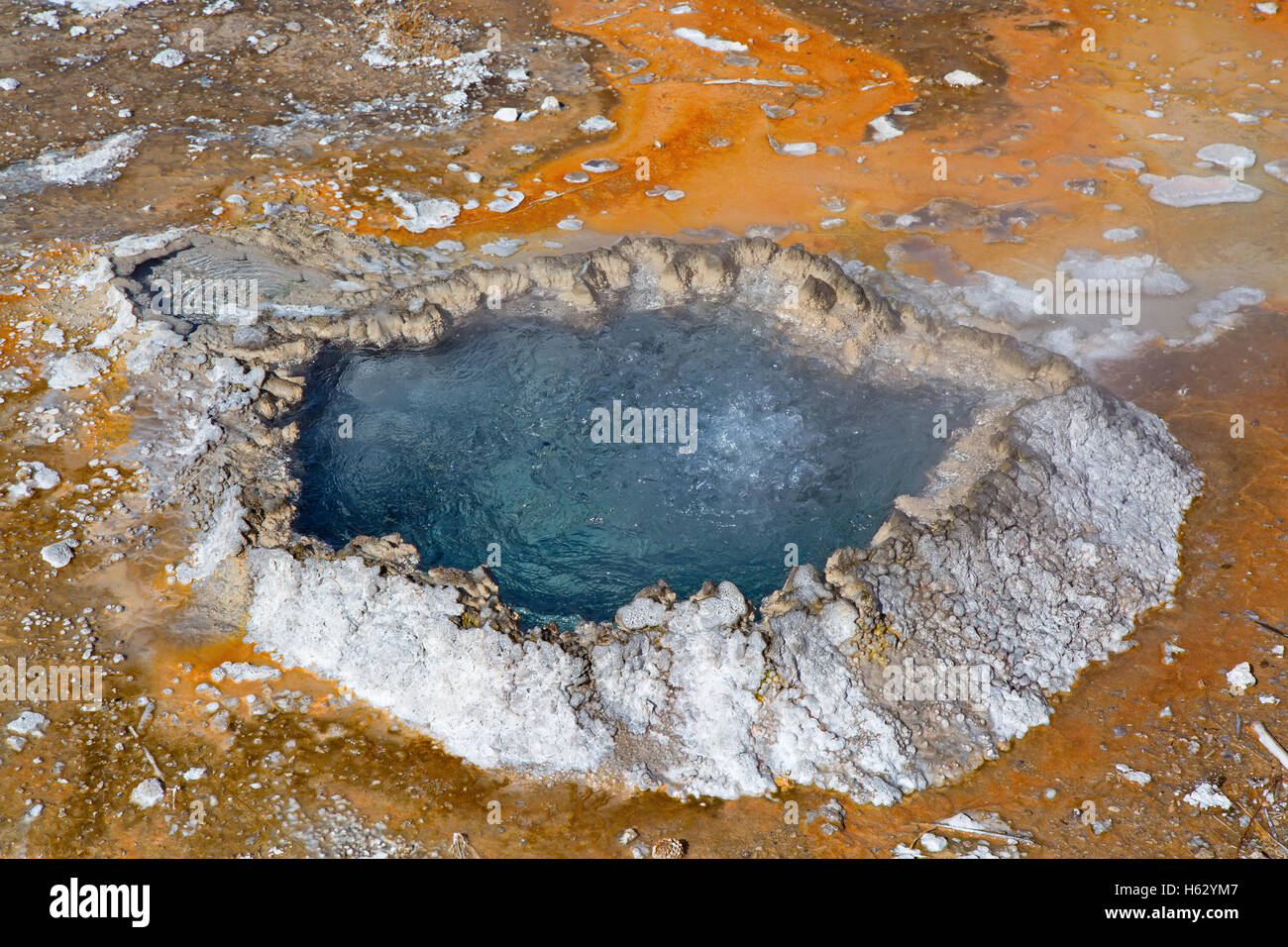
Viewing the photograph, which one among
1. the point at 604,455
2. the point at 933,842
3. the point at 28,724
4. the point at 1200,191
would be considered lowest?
the point at 933,842

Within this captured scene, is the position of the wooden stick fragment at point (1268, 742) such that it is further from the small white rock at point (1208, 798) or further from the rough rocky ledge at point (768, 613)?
the rough rocky ledge at point (768, 613)

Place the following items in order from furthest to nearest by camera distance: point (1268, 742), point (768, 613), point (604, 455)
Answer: point (604, 455) < point (768, 613) < point (1268, 742)

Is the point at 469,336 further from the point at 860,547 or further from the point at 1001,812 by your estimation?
the point at 1001,812

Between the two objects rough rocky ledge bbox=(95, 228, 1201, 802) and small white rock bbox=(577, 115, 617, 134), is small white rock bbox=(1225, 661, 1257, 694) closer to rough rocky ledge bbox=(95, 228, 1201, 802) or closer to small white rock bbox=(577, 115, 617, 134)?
rough rocky ledge bbox=(95, 228, 1201, 802)

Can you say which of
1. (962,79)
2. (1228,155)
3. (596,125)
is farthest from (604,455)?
(1228,155)

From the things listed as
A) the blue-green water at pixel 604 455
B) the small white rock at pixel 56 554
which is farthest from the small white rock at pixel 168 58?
the small white rock at pixel 56 554

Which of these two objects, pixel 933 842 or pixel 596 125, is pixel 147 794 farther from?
pixel 596 125

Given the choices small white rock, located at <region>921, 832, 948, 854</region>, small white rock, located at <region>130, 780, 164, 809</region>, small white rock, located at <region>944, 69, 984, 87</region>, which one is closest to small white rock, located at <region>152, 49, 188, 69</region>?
small white rock, located at <region>944, 69, 984, 87</region>
